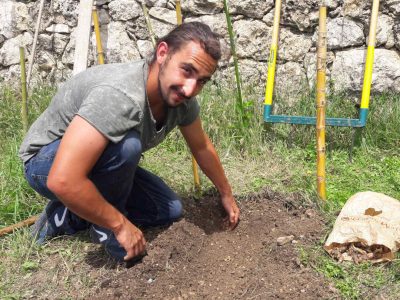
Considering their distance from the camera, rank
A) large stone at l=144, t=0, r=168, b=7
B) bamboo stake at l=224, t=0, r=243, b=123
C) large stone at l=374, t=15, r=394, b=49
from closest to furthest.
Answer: bamboo stake at l=224, t=0, r=243, b=123 → large stone at l=374, t=15, r=394, b=49 → large stone at l=144, t=0, r=168, b=7

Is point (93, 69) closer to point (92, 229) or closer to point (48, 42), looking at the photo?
point (92, 229)

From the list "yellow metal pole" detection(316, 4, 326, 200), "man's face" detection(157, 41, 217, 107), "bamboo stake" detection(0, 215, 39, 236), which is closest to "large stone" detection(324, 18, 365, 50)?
"yellow metal pole" detection(316, 4, 326, 200)

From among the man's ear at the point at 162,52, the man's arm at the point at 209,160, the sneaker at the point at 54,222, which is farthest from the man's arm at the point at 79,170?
the man's arm at the point at 209,160

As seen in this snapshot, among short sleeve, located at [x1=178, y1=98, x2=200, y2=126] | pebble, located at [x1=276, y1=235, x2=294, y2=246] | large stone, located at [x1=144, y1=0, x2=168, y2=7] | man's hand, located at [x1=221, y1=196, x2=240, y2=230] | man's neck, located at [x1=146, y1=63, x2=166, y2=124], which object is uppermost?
large stone, located at [x1=144, y1=0, x2=168, y2=7]

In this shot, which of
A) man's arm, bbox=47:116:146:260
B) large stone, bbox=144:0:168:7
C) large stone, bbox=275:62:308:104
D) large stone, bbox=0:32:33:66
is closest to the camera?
man's arm, bbox=47:116:146:260

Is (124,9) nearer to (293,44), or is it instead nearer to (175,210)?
(293,44)

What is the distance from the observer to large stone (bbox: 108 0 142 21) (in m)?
3.98

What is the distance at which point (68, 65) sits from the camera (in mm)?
4238

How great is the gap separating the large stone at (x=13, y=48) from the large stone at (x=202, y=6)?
1.46 meters

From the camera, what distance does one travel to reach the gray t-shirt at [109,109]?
6.46ft

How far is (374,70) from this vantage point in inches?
143

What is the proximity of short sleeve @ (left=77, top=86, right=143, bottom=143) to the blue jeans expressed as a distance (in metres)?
0.09

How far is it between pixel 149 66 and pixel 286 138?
1.74 m

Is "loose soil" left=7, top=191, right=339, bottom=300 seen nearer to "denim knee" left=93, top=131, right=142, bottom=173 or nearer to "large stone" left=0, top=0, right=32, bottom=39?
"denim knee" left=93, top=131, right=142, bottom=173
